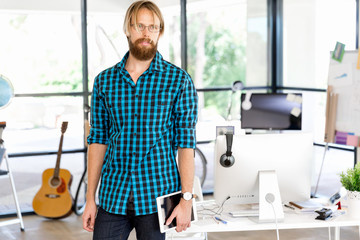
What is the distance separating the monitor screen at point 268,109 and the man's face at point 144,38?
3.11 metres

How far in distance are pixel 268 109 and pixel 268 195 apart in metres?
2.48

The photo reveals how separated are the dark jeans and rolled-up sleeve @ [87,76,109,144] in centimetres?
26

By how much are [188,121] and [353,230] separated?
3323mm

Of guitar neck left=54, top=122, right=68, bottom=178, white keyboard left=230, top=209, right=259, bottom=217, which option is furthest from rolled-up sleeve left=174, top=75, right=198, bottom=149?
guitar neck left=54, top=122, right=68, bottom=178

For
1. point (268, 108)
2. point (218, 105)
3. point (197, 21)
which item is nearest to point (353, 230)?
point (268, 108)

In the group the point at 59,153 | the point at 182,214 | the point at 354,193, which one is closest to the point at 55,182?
the point at 59,153

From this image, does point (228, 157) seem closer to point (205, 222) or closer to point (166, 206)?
point (205, 222)

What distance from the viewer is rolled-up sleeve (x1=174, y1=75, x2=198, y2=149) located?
6.48 feet

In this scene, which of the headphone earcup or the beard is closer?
the beard

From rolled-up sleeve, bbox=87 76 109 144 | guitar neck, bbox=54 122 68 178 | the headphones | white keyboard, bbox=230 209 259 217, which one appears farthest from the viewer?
guitar neck, bbox=54 122 68 178

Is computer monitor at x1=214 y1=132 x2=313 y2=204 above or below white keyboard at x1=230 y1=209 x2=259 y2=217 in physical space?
above

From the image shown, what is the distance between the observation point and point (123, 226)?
199 centimetres

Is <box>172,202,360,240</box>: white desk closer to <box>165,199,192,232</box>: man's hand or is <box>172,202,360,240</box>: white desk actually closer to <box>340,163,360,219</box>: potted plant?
<box>340,163,360,219</box>: potted plant

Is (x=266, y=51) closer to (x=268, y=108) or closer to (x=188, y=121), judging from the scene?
(x=268, y=108)
